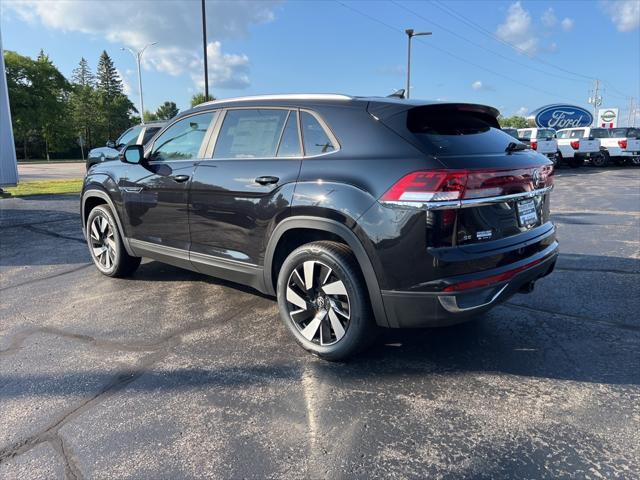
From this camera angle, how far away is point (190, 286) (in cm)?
503

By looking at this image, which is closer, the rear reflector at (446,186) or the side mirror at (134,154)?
the rear reflector at (446,186)

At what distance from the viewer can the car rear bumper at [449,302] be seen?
110 inches

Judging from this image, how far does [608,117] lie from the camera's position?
46.9 meters

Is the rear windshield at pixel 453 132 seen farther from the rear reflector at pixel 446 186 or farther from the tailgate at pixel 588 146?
the tailgate at pixel 588 146

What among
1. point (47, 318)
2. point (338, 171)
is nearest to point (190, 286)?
point (47, 318)

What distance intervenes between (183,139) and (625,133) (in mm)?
25747

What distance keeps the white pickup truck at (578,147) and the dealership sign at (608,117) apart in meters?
26.8

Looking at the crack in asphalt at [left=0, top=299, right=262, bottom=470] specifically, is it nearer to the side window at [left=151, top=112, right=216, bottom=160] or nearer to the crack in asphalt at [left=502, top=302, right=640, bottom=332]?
the side window at [left=151, top=112, right=216, bottom=160]

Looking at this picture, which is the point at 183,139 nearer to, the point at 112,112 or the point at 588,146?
the point at 588,146

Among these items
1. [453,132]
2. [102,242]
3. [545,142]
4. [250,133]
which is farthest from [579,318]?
[545,142]

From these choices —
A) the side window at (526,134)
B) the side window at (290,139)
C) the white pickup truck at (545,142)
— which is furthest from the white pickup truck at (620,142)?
the side window at (290,139)

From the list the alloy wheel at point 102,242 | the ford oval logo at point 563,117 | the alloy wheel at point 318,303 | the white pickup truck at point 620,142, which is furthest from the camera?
the ford oval logo at point 563,117

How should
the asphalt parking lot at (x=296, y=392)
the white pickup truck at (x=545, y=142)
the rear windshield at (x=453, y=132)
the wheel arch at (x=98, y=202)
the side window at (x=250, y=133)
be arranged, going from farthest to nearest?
the white pickup truck at (x=545, y=142)
the wheel arch at (x=98, y=202)
the side window at (x=250, y=133)
the rear windshield at (x=453, y=132)
the asphalt parking lot at (x=296, y=392)

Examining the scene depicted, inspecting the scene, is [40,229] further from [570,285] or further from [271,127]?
[570,285]
